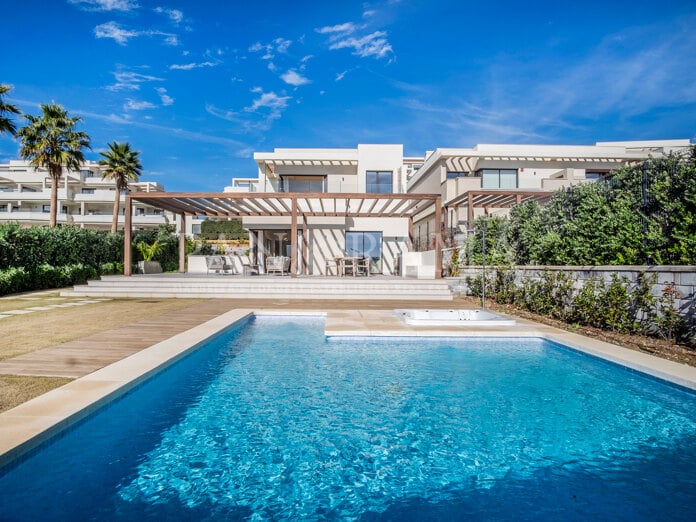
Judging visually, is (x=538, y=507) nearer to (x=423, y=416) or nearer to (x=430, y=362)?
(x=423, y=416)

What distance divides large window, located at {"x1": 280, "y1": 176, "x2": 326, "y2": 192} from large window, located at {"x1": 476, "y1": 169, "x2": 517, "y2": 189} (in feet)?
32.9

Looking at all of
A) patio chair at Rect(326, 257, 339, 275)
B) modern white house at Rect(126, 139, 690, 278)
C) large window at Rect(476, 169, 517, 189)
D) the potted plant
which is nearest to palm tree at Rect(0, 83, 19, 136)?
modern white house at Rect(126, 139, 690, 278)

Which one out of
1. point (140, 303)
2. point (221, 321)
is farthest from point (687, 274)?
point (140, 303)

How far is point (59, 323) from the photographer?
7.71 m

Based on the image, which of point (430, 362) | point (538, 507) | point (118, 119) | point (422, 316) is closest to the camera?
point (538, 507)

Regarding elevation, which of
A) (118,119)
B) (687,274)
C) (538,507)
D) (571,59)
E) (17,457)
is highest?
(118,119)

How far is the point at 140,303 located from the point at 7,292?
561 cm

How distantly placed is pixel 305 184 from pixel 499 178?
12075 millimetres

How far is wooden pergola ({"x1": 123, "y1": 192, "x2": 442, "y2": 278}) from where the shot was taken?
50.8 ft

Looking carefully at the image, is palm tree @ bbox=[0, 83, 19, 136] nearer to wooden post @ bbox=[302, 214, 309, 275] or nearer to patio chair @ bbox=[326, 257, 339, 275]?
wooden post @ bbox=[302, 214, 309, 275]

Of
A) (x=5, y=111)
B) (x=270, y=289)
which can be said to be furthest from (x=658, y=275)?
(x=5, y=111)

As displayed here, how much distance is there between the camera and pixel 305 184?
74.5 feet

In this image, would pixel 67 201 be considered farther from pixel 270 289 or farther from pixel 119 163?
pixel 270 289

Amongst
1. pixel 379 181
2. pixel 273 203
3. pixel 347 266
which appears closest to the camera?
pixel 273 203
